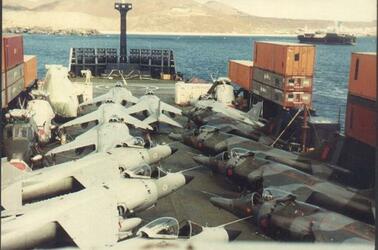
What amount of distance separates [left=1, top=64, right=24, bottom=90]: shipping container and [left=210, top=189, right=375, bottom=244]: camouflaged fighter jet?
2718cm

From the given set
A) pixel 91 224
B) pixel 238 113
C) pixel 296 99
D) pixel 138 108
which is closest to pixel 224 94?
pixel 238 113

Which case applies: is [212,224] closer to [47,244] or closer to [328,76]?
[47,244]

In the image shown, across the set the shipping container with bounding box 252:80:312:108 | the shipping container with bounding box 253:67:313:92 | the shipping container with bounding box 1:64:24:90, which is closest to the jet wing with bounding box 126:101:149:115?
the shipping container with bounding box 1:64:24:90

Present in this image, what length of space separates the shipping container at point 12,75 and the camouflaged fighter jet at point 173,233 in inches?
1092

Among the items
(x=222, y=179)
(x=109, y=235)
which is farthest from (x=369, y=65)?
(x=109, y=235)

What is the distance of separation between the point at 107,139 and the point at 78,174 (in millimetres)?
7218

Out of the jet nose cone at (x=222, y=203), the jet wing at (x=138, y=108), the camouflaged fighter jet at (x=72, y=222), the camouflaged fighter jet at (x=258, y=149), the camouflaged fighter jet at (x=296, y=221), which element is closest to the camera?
the camouflaged fighter jet at (x=72, y=222)

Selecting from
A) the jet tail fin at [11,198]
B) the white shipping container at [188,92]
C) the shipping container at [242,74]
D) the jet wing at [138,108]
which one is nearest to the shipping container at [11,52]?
the jet wing at [138,108]

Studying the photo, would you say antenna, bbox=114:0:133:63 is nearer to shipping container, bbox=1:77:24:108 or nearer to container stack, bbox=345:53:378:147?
shipping container, bbox=1:77:24:108

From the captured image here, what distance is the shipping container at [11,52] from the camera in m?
42.6

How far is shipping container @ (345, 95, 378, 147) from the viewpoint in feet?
93.8

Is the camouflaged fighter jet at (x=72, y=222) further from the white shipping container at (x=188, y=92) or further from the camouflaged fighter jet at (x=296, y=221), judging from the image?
the white shipping container at (x=188, y=92)

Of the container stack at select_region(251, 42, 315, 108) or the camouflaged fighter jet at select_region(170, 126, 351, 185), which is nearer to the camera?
the camouflaged fighter jet at select_region(170, 126, 351, 185)

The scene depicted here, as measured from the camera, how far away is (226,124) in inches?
1630
